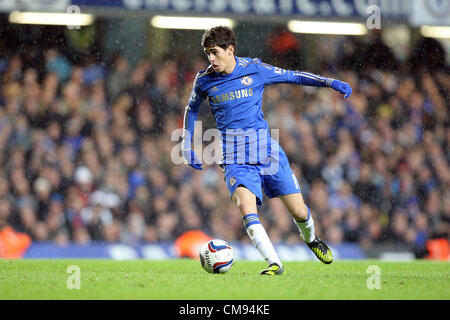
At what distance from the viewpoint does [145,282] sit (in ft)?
18.3

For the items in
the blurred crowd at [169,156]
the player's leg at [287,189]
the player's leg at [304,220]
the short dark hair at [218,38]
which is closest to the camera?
the short dark hair at [218,38]

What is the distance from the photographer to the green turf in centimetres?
483

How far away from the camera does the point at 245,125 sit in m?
6.22

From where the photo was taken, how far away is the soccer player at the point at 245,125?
6012mm

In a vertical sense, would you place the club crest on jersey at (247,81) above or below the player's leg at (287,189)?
above

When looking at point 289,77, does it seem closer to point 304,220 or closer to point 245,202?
point 245,202

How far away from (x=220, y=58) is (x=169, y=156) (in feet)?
21.1

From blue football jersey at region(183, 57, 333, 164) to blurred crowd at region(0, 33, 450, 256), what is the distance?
18.1 feet

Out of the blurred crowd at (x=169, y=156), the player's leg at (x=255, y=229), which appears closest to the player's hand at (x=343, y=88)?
the player's leg at (x=255, y=229)

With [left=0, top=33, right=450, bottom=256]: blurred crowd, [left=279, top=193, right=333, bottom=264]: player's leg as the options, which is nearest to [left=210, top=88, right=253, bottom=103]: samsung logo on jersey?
[left=279, top=193, right=333, bottom=264]: player's leg

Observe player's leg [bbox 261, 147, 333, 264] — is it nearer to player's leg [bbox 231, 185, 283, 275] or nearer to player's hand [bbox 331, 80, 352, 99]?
player's leg [bbox 231, 185, 283, 275]

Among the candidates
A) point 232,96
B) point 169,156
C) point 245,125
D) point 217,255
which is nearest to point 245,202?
point 217,255

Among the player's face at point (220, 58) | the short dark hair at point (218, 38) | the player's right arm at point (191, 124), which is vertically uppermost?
the short dark hair at point (218, 38)

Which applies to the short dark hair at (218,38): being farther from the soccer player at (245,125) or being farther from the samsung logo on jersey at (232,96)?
the samsung logo on jersey at (232,96)
